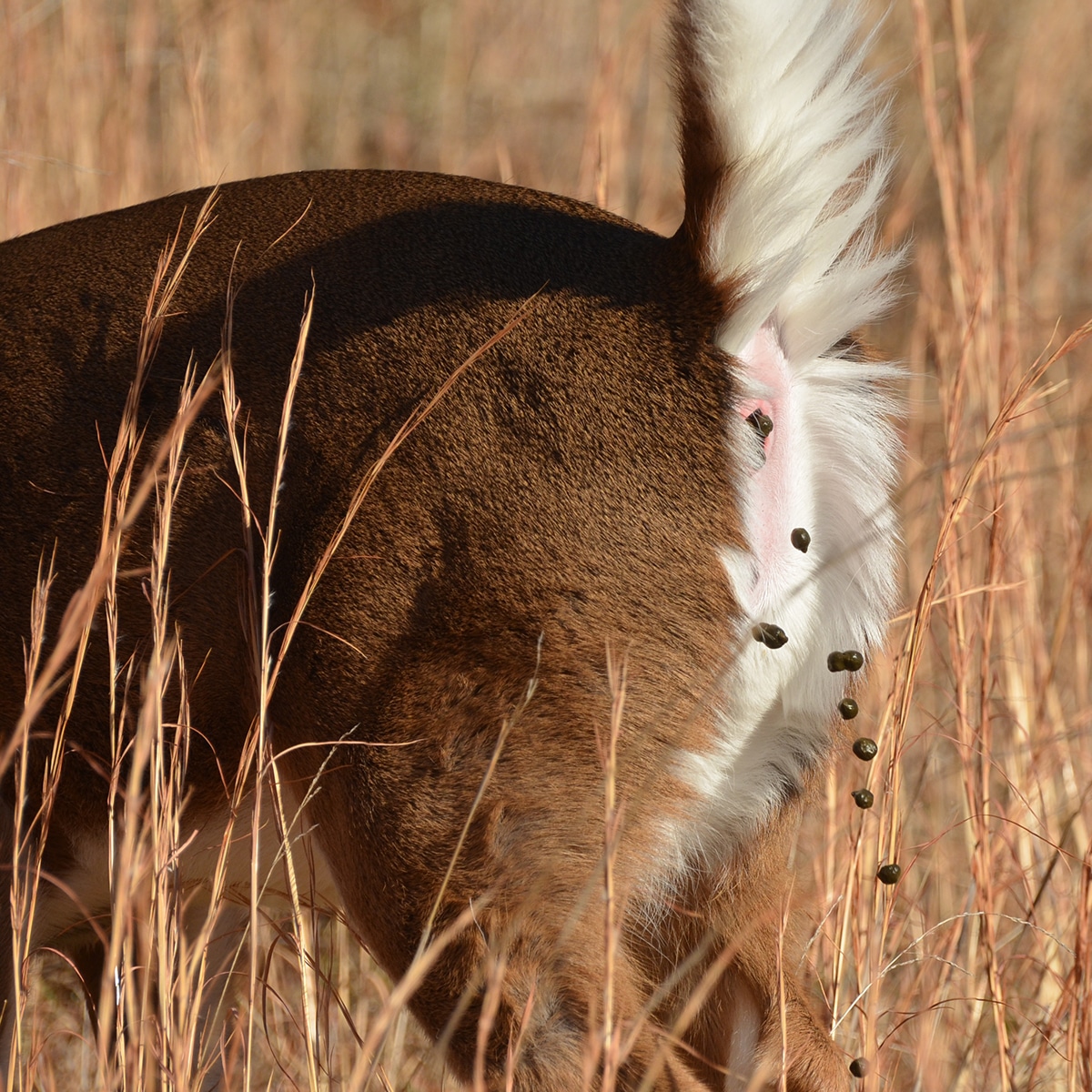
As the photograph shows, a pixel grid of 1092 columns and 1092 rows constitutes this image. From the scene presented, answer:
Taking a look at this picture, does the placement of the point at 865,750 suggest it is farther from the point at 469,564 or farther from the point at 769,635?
the point at 469,564

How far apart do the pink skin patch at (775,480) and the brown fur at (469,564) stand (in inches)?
1.5

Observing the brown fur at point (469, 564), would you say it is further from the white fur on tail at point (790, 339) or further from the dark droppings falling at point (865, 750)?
the dark droppings falling at point (865, 750)

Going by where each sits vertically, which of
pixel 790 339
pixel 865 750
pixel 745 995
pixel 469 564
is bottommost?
pixel 745 995

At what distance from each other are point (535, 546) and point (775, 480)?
0.97ft

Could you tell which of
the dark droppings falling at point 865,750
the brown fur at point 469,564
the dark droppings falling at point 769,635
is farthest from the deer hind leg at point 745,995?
the dark droppings falling at point 769,635

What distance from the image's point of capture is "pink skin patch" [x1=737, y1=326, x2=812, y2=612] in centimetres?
164

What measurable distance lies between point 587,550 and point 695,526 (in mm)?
127

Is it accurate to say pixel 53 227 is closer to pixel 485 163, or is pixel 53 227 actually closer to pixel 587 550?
pixel 587 550

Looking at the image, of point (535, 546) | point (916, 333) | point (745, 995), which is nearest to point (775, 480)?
point (535, 546)

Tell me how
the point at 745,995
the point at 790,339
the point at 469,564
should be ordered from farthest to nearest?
the point at 745,995, the point at 790,339, the point at 469,564

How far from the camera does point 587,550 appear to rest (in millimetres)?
Answer: 1592

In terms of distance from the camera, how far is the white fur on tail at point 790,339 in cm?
162

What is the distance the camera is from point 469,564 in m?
1.59

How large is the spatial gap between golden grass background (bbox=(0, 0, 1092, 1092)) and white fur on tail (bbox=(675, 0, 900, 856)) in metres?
0.12
